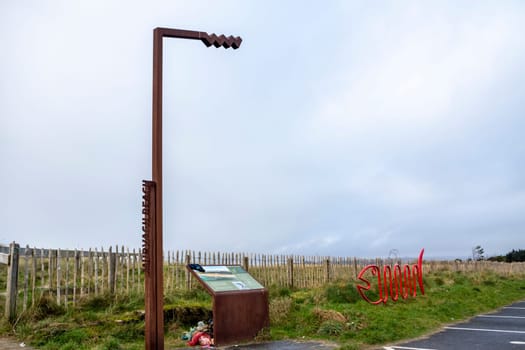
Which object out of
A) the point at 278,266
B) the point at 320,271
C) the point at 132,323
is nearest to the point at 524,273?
the point at 320,271

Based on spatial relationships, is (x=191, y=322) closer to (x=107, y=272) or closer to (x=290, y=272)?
(x=107, y=272)

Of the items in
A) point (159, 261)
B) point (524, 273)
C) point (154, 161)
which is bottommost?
point (524, 273)

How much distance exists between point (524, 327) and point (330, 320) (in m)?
5.06

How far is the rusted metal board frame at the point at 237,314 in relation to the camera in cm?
856

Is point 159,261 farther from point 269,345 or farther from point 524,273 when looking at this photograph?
point 524,273

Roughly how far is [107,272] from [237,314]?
603cm

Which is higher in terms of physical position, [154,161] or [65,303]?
[154,161]

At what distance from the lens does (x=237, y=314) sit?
→ 8867mm

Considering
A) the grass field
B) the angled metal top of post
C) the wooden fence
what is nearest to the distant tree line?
the wooden fence

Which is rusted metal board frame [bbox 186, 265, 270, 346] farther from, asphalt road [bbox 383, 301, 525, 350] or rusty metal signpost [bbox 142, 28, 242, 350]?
asphalt road [bbox 383, 301, 525, 350]

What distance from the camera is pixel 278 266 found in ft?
61.8

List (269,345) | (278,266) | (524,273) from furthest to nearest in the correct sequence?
(524,273) → (278,266) → (269,345)

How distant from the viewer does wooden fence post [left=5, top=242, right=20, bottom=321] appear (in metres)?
10.1

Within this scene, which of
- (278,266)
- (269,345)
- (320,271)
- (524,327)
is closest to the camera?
(269,345)
